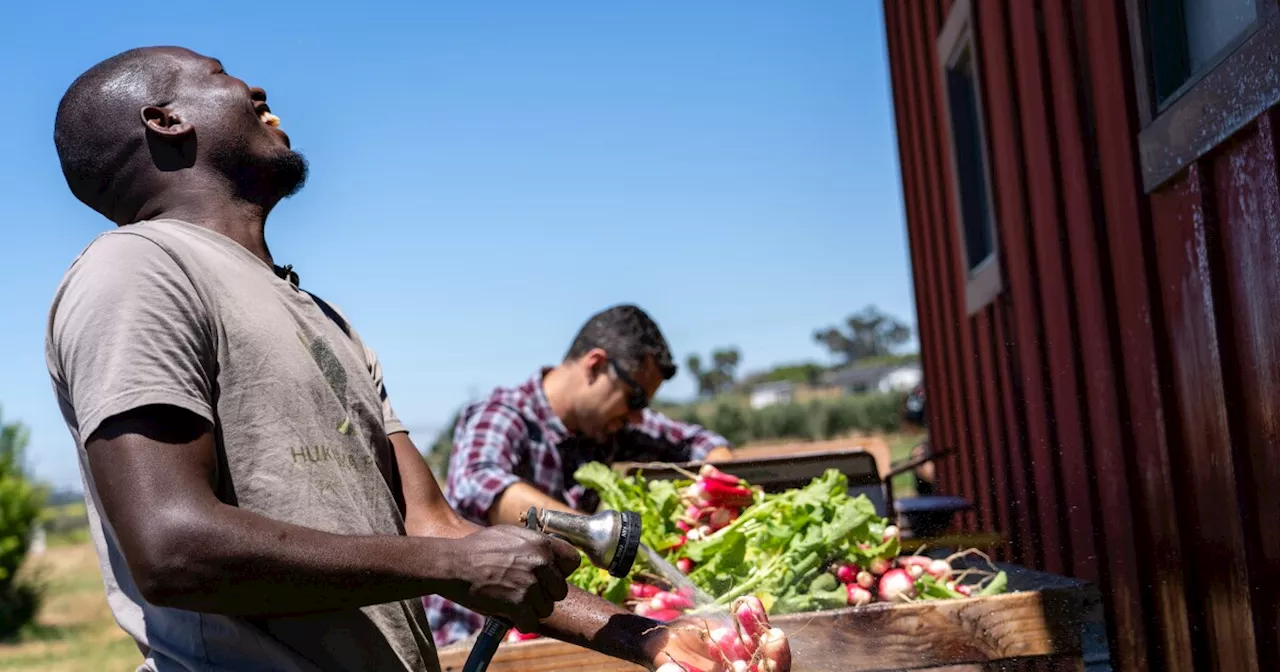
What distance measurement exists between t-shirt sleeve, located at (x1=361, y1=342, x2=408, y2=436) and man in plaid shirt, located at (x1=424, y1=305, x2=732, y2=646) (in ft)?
6.52

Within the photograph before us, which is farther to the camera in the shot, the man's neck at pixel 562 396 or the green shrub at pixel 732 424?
the green shrub at pixel 732 424

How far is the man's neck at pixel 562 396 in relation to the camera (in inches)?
187

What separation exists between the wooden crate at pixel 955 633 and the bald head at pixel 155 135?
1.54 meters

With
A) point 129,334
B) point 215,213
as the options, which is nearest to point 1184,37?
point 215,213

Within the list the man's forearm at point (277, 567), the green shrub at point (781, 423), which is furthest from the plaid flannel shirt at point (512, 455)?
the green shrub at point (781, 423)

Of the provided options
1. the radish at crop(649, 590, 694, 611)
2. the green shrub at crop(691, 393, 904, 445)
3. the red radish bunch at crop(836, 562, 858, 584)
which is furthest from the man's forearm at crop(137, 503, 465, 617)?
the green shrub at crop(691, 393, 904, 445)

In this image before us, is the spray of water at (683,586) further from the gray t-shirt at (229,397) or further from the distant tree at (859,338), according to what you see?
the distant tree at (859,338)

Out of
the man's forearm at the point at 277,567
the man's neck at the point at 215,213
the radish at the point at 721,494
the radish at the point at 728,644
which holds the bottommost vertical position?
the radish at the point at 728,644

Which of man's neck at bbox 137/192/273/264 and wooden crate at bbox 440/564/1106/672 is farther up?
man's neck at bbox 137/192/273/264

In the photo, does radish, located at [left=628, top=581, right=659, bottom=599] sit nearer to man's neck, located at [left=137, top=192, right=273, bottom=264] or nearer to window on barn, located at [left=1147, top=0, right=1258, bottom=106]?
man's neck, located at [left=137, top=192, right=273, bottom=264]

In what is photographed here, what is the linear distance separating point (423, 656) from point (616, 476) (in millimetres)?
2170

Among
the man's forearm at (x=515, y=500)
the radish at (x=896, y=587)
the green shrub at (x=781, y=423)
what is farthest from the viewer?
the green shrub at (x=781, y=423)

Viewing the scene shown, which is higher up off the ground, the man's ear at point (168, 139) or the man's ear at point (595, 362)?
the man's ear at point (168, 139)

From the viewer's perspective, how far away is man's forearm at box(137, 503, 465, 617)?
1584 millimetres
